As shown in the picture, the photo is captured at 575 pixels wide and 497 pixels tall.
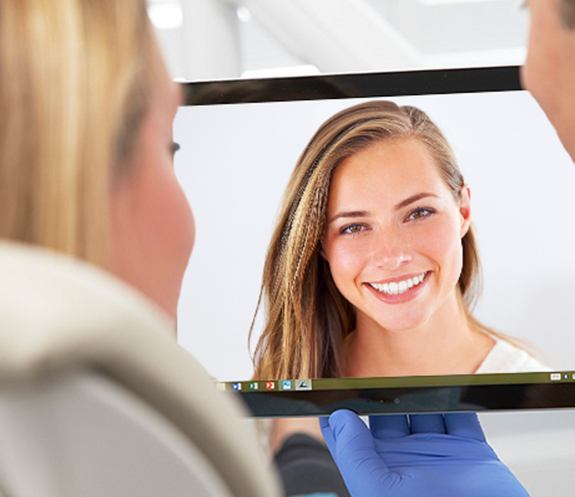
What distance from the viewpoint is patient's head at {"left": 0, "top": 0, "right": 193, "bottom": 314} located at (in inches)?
15.4

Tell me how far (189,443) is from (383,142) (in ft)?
2.57

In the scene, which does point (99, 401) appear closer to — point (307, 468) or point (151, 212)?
point (151, 212)

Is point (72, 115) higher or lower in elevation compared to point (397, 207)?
lower

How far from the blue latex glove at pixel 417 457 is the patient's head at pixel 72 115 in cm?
55

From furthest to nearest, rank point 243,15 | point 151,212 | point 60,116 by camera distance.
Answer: point 243,15 → point 151,212 → point 60,116

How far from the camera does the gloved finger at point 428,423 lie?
1.04m

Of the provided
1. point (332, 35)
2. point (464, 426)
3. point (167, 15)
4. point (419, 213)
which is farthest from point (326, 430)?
point (167, 15)

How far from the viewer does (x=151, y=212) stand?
55 centimetres

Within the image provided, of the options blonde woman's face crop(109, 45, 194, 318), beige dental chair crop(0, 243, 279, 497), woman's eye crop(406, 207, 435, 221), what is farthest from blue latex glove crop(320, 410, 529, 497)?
beige dental chair crop(0, 243, 279, 497)

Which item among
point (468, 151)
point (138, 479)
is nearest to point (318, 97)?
point (468, 151)

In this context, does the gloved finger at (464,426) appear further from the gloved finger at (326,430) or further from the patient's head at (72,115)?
the patient's head at (72,115)

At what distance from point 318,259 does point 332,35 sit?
14.8 inches

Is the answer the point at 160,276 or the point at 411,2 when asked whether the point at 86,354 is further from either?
the point at 411,2

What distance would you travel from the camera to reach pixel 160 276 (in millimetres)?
675
